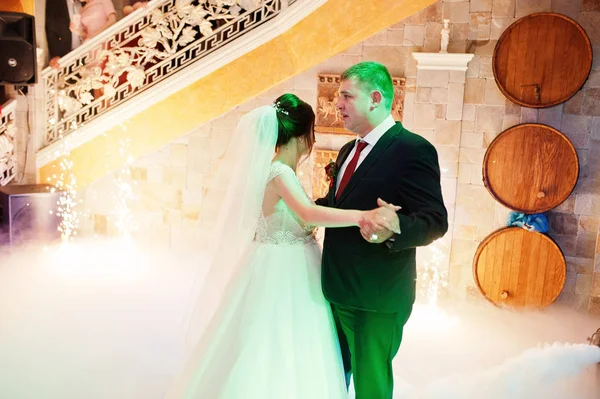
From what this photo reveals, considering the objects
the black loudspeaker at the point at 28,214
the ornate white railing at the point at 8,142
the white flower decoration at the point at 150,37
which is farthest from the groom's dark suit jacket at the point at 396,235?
the ornate white railing at the point at 8,142

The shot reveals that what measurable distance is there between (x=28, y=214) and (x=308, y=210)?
414 cm

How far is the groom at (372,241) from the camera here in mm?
2191

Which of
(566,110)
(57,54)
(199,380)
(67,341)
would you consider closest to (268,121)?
(199,380)

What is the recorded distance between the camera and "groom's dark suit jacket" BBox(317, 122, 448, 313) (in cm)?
217

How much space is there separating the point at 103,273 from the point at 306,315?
11.1 feet

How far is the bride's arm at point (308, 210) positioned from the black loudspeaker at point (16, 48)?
4056mm

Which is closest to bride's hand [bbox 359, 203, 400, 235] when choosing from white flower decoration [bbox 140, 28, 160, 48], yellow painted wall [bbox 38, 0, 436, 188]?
yellow painted wall [bbox 38, 0, 436, 188]

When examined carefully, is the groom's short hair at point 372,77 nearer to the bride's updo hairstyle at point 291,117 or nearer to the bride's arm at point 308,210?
the bride's updo hairstyle at point 291,117

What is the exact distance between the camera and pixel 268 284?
2.49 meters

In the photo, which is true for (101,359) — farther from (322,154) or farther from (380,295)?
(322,154)

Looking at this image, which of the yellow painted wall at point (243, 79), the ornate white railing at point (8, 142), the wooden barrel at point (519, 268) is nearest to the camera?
the wooden barrel at point (519, 268)

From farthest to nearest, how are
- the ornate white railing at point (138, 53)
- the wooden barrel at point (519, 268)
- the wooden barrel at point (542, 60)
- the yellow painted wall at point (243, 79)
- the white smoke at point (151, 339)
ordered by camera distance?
the ornate white railing at point (138, 53) < the yellow painted wall at point (243, 79) < the wooden barrel at point (519, 268) < the wooden barrel at point (542, 60) < the white smoke at point (151, 339)

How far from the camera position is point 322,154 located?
5.20 metres

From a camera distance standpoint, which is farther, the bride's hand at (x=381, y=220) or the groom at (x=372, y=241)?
the groom at (x=372, y=241)
